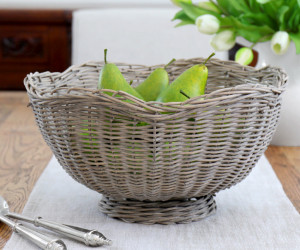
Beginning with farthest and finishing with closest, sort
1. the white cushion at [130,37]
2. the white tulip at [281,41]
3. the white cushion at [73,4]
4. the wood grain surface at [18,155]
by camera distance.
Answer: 1. the white cushion at [73,4]
2. the white cushion at [130,37]
3. the white tulip at [281,41]
4. the wood grain surface at [18,155]

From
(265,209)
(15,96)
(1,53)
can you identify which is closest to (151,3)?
(1,53)

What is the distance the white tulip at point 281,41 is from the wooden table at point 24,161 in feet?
0.78

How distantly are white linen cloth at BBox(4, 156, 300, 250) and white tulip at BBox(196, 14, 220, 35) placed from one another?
0.37m

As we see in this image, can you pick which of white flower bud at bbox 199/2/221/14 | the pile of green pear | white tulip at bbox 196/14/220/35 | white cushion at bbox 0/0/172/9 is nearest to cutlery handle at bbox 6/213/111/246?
the pile of green pear

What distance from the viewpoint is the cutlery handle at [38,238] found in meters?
0.75

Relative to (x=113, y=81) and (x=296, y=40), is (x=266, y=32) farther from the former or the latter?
(x=113, y=81)

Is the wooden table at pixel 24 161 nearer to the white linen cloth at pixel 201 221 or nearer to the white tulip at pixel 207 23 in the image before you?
the white linen cloth at pixel 201 221

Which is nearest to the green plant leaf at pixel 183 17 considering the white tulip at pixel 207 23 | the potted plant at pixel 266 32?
the potted plant at pixel 266 32

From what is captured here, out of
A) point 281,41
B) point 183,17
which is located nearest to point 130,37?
point 183,17

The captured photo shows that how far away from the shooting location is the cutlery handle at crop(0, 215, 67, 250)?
2.46 feet

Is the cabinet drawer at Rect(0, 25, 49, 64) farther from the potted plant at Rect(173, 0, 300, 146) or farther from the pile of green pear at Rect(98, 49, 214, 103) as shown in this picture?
the pile of green pear at Rect(98, 49, 214, 103)

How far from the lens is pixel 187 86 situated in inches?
31.8

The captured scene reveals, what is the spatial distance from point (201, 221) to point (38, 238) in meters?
0.26

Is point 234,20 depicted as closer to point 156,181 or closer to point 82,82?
point 82,82
